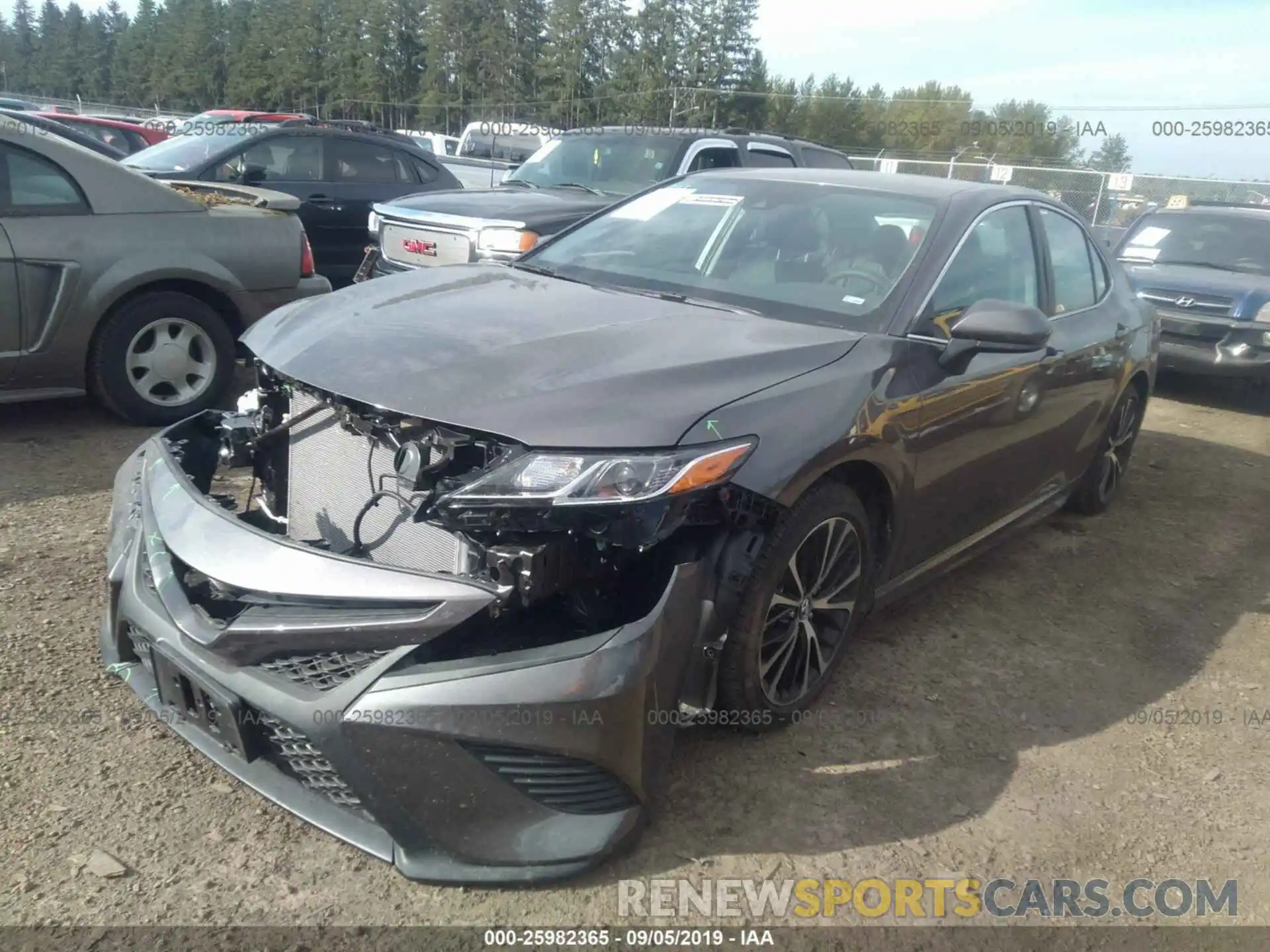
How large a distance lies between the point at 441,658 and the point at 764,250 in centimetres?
206

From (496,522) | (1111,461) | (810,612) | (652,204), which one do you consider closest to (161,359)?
(652,204)

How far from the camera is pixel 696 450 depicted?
234cm

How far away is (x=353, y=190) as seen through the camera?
30.9 ft

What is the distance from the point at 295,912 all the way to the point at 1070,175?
2058 cm

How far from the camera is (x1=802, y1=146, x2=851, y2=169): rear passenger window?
30.3 ft

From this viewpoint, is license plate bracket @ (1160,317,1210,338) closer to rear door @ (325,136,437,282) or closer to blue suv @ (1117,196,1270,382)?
blue suv @ (1117,196,1270,382)

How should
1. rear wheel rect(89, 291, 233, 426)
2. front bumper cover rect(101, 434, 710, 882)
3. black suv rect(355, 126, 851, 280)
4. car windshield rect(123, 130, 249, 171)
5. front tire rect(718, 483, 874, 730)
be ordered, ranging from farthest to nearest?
1. car windshield rect(123, 130, 249, 171)
2. black suv rect(355, 126, 851, 280)
3. rear wheel rect(89, 291, 233, 426)
4. front tire rect(718, 483, 874, 730)
5. front bumper cover rect(101, 434, 710, 882)

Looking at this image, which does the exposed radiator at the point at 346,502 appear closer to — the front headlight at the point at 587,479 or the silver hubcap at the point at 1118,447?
the front headlight at the point at 587,479

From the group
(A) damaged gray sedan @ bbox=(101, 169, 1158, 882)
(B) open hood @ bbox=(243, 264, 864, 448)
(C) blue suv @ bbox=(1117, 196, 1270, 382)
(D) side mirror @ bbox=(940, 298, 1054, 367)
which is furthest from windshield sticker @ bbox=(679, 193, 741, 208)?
(C) blue suv @ bbox=(1117, 196, 1270, 382)

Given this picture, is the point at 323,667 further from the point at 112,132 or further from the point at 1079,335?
the point at 112,132

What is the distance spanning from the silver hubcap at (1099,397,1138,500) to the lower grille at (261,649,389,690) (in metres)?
4.26

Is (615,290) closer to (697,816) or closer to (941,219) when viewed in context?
(941,219)

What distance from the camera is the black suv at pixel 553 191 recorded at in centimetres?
688

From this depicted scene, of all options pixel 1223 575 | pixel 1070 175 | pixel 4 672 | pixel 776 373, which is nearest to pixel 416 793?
pixel 776 373
